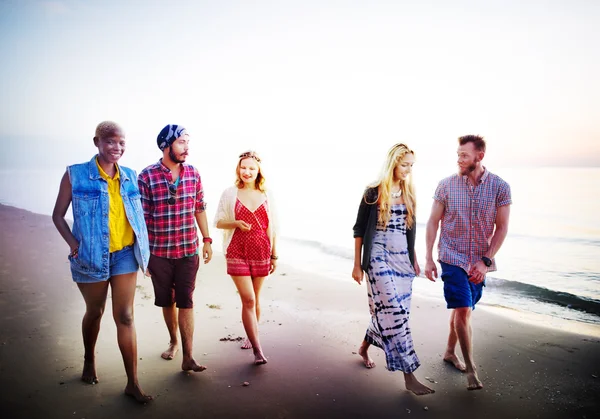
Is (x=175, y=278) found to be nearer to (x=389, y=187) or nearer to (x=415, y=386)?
(x=389, y=187)

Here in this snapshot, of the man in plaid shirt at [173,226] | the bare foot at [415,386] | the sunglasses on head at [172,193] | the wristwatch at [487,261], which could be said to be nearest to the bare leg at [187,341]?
the man in plaid shirt at [173,226]

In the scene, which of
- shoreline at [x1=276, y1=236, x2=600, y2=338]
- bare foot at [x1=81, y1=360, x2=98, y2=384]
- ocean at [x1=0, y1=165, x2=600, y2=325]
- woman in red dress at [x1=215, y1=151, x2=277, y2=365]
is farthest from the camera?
ocean at [x1=0, y1=165, x2=600, y2=325]

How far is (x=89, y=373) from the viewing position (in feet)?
11.0

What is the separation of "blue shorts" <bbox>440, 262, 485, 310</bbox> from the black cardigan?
15.2 inches

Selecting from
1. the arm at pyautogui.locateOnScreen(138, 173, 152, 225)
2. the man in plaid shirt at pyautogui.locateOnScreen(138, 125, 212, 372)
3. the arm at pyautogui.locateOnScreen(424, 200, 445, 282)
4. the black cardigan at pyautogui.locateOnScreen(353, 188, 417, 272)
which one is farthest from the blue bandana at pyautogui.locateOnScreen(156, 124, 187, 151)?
the arm at pyautogui.locateOnScreen(424, 200, 445, 282)

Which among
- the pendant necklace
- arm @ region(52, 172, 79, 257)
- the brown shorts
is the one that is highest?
the pendant necklace

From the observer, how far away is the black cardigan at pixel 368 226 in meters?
3.65

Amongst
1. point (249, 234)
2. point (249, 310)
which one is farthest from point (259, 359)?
point (249, 234)

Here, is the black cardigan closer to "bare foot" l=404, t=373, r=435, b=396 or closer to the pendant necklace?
the pendant necklace

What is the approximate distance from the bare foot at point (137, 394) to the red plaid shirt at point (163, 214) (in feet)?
3.81

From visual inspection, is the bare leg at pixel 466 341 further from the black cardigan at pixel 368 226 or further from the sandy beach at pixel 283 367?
the black cardigan at pixel 368 226

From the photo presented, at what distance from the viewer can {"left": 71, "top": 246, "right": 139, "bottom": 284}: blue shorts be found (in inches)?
119

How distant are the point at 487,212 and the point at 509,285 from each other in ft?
17.9

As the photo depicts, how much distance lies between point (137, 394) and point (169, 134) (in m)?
2.31
